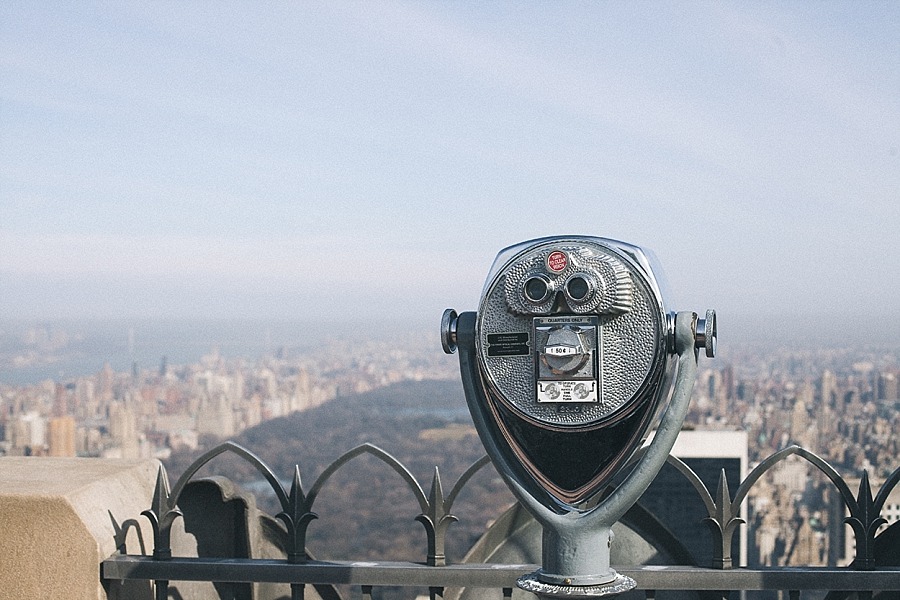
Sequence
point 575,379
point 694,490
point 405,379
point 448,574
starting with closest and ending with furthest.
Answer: point 575,379 → point 448,574 → point 694,490 → point 405,379

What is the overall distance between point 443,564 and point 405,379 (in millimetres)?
41206

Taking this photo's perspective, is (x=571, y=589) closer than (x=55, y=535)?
Yes

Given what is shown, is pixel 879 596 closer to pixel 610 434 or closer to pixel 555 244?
pixel 610 434

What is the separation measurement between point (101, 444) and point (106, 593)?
Result: 35.0 meters

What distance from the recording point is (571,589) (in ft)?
7.91

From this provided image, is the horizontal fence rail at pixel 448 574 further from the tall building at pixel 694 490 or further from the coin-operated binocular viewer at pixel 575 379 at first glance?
the coin-operated binocular viewer at pixel 575 379

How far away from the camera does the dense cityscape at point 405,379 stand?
2766cm

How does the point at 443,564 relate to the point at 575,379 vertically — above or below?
below

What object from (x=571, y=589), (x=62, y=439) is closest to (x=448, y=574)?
(x=571, y=589)

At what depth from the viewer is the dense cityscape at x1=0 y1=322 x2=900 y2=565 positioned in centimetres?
2766

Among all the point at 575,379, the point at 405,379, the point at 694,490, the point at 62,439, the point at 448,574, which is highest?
the point at 575,379

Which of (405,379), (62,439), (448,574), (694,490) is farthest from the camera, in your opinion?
(405,379)

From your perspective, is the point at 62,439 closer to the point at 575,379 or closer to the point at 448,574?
the point at 448,574

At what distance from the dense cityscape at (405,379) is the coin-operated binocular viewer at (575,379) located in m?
16.7
